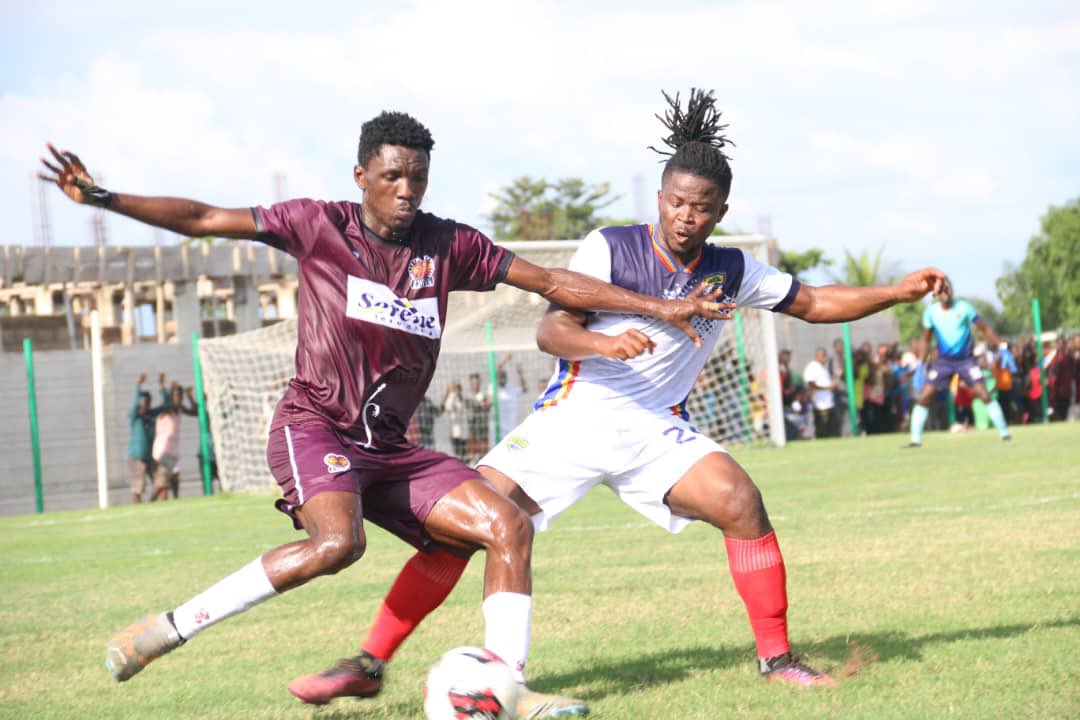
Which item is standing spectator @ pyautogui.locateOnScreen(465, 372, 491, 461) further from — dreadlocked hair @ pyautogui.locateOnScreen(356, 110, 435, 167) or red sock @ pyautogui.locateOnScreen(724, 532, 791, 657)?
dreadlocked hair @ pyautogui.locateOnScreen(356, 110, 435, 167)

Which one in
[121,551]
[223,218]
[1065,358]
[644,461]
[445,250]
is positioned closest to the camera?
[223,218]

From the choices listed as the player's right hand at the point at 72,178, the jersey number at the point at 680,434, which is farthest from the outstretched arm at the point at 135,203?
the jersey number at the point at 680,434

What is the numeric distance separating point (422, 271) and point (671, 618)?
2.64 meters

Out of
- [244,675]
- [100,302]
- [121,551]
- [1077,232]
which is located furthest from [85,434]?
[1077,232]

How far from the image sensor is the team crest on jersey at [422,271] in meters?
5.20

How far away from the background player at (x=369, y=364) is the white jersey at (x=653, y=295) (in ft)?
1.25

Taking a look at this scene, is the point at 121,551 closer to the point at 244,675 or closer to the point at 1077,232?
the point at 244,675

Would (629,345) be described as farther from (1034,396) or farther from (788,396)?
(1034,396)

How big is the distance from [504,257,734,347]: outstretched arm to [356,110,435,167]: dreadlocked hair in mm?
649

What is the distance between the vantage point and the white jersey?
577cm

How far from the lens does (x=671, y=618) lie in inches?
272

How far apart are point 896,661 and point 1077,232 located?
192ft

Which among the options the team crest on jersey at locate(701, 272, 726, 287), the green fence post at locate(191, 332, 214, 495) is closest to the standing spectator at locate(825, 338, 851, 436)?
the green fence post at locate(191, 332, 214, 495)

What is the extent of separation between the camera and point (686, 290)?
230 inches
